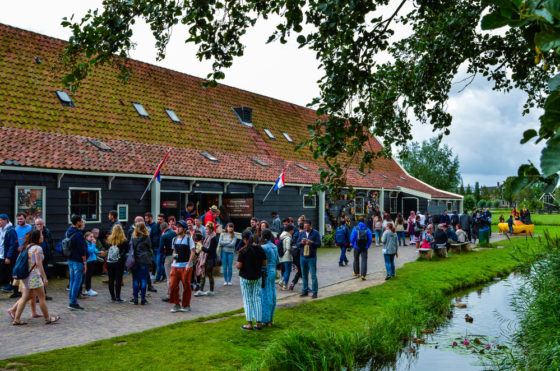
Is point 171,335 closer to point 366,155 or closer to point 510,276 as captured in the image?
point 366,155

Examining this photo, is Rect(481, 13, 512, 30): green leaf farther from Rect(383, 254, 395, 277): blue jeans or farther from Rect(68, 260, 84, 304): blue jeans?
A: Rect(383, 254, 395, 277): blue jeans

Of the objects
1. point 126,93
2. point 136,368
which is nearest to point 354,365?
point 136,368

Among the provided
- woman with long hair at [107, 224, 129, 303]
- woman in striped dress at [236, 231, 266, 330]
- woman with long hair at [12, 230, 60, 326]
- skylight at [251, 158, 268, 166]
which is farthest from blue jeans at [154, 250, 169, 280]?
skylight at [251, 158, 268, 166]

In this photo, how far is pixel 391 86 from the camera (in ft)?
26.9

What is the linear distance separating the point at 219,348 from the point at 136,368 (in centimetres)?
144

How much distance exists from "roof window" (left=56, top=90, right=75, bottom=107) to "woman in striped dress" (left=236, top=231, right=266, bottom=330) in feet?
37.0

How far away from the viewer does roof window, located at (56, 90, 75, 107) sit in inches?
667

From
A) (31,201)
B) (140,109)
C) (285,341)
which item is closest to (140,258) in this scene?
(285,341)

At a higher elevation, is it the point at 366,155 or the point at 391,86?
the point at 391,86

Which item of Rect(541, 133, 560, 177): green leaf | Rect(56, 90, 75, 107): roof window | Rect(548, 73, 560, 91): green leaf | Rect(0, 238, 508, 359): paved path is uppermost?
Rect(56, 90, 75, 107): roof window

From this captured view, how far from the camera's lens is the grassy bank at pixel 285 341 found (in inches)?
274

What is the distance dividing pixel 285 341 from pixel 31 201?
9674mm

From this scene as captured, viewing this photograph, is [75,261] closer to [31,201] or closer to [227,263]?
[227,263]

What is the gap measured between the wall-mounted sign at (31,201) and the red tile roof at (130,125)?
82cm
